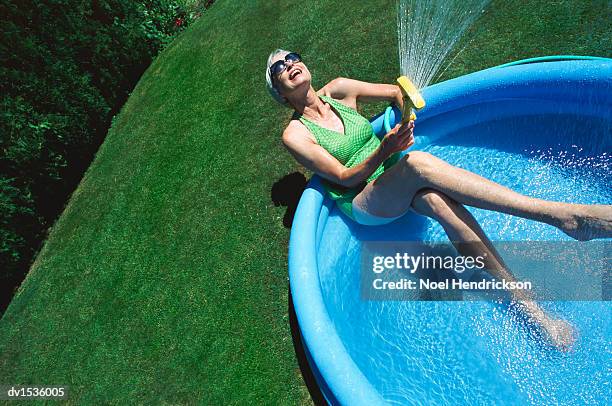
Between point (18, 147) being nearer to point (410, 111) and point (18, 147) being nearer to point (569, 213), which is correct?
point (410, 111)

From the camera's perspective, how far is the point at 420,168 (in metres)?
3.02

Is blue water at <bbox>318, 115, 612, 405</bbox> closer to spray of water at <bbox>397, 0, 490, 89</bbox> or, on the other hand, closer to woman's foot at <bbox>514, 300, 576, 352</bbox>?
woman's foot at <bbox>514, 300, 576, 352</bbox>

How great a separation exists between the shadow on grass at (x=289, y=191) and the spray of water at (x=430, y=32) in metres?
1.31

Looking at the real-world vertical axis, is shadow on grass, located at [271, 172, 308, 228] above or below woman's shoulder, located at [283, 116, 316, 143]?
below

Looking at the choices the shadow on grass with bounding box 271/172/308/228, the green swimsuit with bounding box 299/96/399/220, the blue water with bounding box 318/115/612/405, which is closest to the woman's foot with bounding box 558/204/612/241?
the blue water with bounding box 318/115/612/405

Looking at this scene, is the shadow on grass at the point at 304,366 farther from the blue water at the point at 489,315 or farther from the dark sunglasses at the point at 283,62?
the dark sunglasses at the point at 283,62

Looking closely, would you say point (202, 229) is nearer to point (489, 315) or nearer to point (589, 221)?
point (489, 315)

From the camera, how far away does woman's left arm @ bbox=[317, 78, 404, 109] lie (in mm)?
3861

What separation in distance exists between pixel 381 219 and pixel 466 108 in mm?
1351

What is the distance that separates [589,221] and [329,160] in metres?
1.58

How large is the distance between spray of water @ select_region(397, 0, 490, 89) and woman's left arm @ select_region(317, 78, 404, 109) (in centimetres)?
19

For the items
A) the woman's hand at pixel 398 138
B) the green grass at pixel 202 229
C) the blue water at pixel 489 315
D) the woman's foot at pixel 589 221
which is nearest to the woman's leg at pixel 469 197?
the woman's foot at pixel 589 221

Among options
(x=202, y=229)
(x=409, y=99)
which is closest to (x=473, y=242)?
(x=409, y=99)

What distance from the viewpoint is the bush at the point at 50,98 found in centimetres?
508
